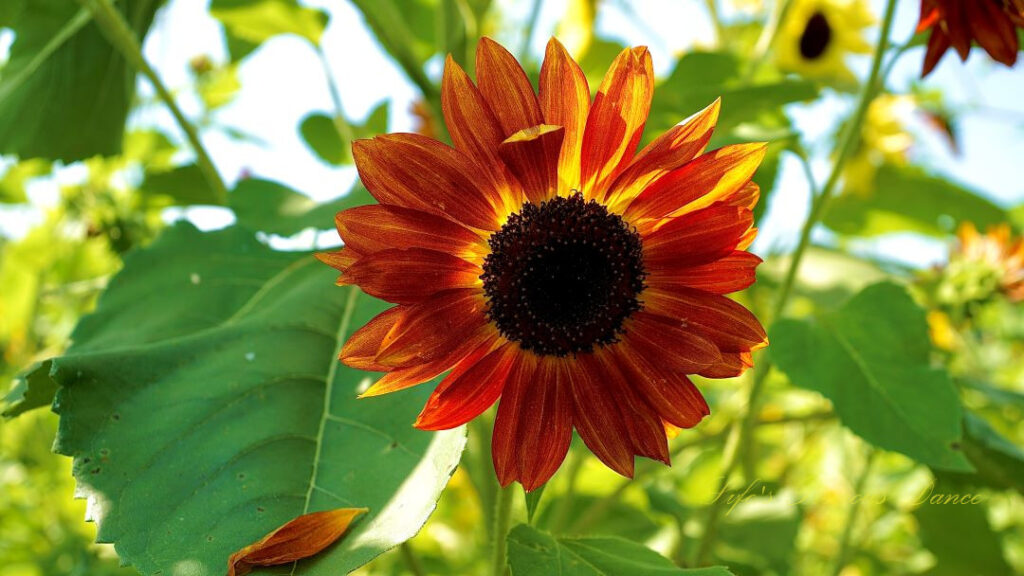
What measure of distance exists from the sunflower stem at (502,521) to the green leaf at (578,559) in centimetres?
3

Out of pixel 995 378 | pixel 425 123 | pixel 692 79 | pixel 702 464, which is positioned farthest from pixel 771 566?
pixel 995 378

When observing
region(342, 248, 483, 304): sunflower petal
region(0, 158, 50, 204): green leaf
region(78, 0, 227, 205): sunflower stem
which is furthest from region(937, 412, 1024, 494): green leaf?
region(0, 158, 50, 204): green leaf

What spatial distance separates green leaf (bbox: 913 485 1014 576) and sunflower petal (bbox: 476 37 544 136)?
1006 millimetres

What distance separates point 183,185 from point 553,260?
0.75 metres

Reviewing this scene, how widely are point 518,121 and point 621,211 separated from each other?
0.42ft

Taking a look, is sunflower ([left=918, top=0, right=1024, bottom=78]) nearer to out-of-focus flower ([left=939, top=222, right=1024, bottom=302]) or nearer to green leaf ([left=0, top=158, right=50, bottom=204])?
out-of-focus flower ([left=939, top=222, right=1024, bottom=302])

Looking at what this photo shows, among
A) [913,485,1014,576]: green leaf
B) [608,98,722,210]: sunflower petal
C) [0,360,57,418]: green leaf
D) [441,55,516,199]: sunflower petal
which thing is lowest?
[913,485,1014,576]: green leaf

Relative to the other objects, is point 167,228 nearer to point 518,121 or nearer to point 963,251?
point 518,121

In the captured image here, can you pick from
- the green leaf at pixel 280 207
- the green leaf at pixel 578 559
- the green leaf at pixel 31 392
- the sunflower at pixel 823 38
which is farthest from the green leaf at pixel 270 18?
the sunflower at pixel 823 38

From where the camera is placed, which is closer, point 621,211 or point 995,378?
point 621,211

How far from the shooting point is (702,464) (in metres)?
1.54

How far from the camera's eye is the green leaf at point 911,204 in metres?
1.50

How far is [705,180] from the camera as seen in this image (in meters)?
0.61

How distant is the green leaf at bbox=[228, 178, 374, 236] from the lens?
85cm
